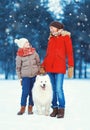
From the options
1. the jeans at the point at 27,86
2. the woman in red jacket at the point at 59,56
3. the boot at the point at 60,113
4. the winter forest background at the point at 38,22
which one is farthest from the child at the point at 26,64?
the winter forest background at the point at 38,22

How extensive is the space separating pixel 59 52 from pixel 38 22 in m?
38.8

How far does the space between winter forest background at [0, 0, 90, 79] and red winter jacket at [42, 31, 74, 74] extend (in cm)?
3737

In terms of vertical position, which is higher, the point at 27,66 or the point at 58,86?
the point at 27,66

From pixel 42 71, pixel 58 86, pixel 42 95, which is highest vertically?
pixel 42 71

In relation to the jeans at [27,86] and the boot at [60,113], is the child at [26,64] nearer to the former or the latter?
the jeans at [27,86]

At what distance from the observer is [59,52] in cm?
1123

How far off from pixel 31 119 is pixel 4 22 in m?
39.0

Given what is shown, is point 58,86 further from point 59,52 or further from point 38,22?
point 38,22

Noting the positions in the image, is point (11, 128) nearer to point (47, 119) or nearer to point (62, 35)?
point (47, 119)

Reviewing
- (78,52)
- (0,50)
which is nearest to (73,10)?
(78,52)

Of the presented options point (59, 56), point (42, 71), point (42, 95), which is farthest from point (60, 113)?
point (59, 56)

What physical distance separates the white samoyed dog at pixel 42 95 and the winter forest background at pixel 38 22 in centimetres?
3712

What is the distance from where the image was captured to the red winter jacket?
1116 centimetres

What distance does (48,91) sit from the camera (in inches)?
451
